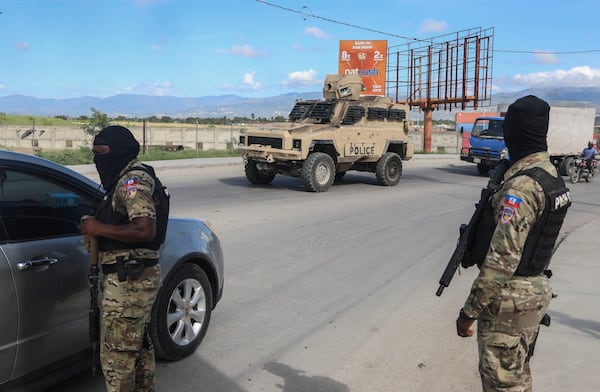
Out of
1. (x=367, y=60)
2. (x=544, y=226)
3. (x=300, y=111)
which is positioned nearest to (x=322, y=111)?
(x=300, y=111)

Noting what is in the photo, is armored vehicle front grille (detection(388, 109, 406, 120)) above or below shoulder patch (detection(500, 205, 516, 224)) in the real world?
above

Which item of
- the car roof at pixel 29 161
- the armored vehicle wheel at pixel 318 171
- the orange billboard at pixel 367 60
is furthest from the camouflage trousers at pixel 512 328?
the orange billboard at pixel 367 60

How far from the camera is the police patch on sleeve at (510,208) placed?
2.15 meters

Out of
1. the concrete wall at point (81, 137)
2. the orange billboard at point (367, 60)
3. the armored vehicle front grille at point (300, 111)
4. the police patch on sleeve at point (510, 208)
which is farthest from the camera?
the orange billboard at point (367, 60)

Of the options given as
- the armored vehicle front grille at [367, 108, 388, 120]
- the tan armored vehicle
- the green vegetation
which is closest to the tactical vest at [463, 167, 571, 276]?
the tan armored vehicle

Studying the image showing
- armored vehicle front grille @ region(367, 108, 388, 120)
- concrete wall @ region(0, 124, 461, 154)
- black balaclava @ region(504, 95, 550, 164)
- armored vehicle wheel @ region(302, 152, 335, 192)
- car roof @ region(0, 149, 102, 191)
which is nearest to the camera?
black balaclava @ region(504, 95, 550, 164)

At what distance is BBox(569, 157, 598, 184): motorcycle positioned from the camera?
17.6 metres

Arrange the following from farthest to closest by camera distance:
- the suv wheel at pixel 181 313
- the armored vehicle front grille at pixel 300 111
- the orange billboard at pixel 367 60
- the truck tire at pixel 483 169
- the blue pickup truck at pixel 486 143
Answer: the orange billboard at pixel 367 60, the truck tire at pixel 483 169, the blue pickup truck at pixel 486 143, the armored vehicle front grille at pixel 300 111, the suv wheel at pixel 181 313

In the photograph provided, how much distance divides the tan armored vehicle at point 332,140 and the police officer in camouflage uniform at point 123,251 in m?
9.32

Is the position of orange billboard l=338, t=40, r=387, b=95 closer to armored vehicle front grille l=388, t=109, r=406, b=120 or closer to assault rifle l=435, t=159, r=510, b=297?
armored vehicle front grille l=388, t=109, r=406, b=120

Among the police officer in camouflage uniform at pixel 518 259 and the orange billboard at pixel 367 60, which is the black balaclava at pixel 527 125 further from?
the orange billboard at pixel 367 60

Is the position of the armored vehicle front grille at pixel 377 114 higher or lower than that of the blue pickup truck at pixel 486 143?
higher

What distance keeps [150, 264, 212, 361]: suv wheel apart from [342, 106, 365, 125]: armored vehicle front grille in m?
9.99

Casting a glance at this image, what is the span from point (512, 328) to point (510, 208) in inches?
22.2
